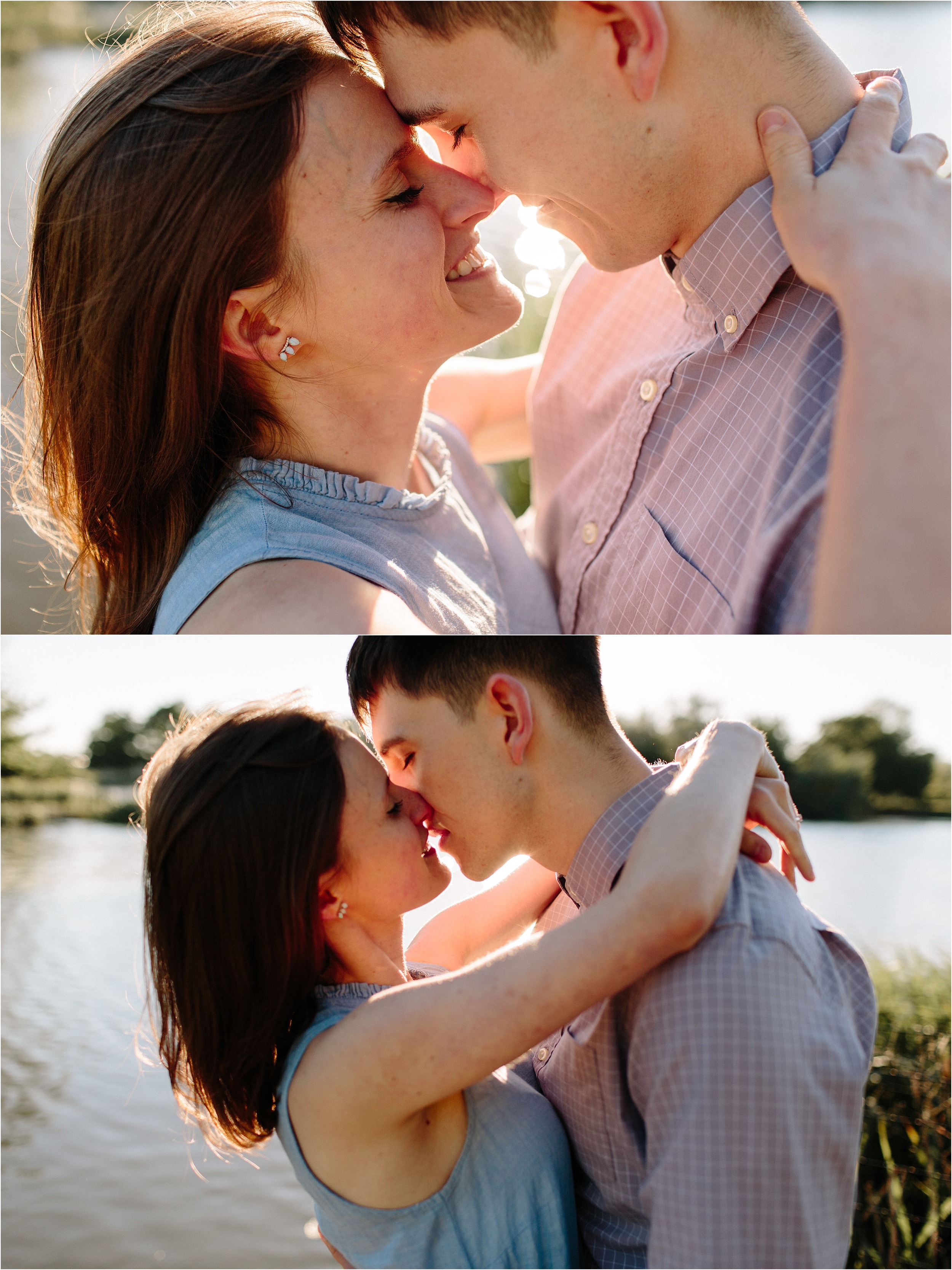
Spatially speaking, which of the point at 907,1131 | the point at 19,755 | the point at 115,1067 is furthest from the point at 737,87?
the point at 115,1067

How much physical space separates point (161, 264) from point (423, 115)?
17.1 inches

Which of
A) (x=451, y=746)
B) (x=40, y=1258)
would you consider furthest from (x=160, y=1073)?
(x=451, y=746)

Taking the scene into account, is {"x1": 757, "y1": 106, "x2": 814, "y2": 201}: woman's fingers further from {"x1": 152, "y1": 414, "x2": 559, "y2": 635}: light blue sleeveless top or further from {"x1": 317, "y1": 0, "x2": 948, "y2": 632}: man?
{"x1": 152, "y1": 414, "x2": 559, "y2": 635}: light blue sleeveless top

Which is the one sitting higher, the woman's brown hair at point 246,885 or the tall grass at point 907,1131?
the woman's brown hair at point 246,885

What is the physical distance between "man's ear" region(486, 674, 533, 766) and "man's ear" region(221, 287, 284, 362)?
2.06ft

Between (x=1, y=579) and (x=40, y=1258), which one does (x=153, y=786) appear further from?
(x=40, y=1258)

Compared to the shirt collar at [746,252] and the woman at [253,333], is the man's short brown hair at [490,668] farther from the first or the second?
the shirt collar at [746,252]

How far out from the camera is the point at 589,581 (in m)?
1.52

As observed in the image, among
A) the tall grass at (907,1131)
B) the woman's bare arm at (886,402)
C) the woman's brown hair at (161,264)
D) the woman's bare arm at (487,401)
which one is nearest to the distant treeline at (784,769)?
the tall grass at (907,1131)

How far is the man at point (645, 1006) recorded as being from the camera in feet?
3.36

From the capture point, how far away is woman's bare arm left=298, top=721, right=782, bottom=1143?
1042 millimetres

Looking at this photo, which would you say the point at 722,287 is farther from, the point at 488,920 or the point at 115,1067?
the point at 115,1067

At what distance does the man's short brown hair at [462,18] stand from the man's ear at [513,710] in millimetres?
844

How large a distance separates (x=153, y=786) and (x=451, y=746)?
49 centimetres
